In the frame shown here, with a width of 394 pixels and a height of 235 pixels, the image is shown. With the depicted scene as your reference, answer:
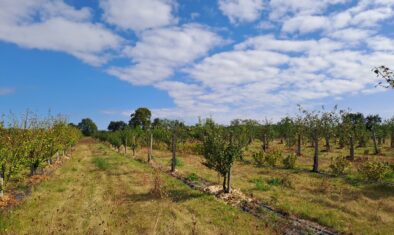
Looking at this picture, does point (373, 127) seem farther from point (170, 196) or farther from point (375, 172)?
point (170, 196)

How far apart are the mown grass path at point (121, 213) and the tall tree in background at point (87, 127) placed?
6316 inches

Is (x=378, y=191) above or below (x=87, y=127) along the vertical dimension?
below

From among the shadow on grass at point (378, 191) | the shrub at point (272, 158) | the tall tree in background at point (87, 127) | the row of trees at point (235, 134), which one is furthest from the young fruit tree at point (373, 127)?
the tall tree in background at point (87, 127)

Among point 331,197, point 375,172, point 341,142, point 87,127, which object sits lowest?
point 331,197

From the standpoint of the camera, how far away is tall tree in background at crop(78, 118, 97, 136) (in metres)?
184

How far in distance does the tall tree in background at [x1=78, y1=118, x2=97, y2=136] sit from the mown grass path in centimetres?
16042

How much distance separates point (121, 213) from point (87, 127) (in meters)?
176

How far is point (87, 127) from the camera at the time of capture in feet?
613

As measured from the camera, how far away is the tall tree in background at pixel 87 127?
183512 mm

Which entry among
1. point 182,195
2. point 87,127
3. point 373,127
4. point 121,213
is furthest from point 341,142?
point 87,127

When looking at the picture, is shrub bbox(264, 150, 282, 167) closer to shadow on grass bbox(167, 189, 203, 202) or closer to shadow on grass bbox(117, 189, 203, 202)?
shadow on grass bbox(167, 189, 203, 202)

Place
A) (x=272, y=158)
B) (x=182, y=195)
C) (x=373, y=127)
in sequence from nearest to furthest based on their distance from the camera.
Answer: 1. (x=182, y=195)
2. (x=272, y=158)
3. (x=373, y=127)

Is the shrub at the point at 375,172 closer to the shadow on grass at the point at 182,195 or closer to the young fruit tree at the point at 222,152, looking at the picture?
the young fruit tree at the point at 222,152

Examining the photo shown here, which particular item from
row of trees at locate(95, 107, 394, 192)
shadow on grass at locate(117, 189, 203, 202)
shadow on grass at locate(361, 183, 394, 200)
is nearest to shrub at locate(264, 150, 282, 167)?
row of trees at locate(95, 107, 394, 192)
